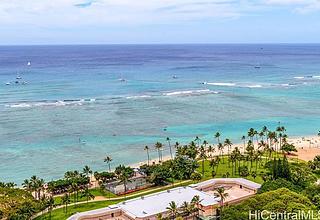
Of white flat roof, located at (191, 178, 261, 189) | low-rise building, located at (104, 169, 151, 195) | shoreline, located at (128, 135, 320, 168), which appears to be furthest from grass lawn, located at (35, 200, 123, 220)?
shoreline, located at (128, 135, 320, 168)

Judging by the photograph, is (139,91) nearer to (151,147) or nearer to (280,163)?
(151,147)

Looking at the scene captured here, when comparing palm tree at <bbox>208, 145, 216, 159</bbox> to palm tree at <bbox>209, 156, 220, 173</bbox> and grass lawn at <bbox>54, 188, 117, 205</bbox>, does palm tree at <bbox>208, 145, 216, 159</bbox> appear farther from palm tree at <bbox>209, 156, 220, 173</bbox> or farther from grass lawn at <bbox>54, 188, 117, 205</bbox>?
grass lawn at <bbox>54, 188, 117, 205</bbox>

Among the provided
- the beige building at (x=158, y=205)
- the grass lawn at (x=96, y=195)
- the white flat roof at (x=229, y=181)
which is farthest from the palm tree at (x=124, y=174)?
the white flat roof at (x=229, y=181)

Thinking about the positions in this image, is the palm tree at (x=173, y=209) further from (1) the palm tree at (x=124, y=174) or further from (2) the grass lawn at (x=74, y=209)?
(1) the palm tree at (x=124, y=174)

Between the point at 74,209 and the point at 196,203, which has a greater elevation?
the point at 196,203

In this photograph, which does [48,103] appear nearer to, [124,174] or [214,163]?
[124,174]

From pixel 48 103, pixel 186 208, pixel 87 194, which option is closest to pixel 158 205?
pixel 186 208

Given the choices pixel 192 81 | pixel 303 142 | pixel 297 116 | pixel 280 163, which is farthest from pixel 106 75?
pixel 280 163

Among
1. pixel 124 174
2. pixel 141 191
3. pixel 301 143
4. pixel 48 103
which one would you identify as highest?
pixel 48 103
